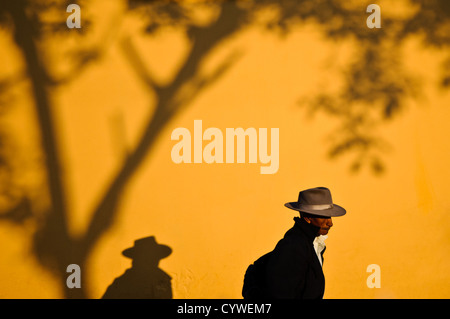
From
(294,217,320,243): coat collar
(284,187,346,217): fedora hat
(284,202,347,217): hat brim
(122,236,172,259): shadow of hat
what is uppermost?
(284,187,346,217): fedora hat

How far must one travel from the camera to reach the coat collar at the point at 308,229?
3413 mm

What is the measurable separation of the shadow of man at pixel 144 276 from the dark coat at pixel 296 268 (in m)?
2.21

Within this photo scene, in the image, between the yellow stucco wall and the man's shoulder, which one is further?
the yellow stucco wall

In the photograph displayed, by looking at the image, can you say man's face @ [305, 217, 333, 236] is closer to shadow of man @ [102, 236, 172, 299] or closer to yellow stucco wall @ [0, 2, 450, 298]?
yellow stucco wall @ [0, 2, 450, 298]

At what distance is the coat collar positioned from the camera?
341 cm

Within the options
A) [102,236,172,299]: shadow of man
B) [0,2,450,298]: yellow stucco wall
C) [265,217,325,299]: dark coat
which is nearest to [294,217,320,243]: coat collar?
[265,217,325,299]: dark coat

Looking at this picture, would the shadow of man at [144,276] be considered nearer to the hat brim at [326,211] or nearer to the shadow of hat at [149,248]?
the shadow of hat at [149,248]

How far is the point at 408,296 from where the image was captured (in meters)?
5.23

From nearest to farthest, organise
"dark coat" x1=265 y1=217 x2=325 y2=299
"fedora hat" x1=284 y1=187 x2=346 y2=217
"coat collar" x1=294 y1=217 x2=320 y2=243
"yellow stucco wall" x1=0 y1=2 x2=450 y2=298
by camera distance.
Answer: "dark coat" x1=265 y1=217 x2=325 y2=299 → "coat collar" x1=294 y1=217 x2=320 y2=243 → "fedora hat" x1=284 y1=187 x2=346 y2=217 → "yellow stucco wall" x1=0 y1=2 x2=450 y2=298

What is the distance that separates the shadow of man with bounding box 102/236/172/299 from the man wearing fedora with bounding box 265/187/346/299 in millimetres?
2189

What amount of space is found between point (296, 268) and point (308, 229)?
30cm

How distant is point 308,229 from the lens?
3.42m

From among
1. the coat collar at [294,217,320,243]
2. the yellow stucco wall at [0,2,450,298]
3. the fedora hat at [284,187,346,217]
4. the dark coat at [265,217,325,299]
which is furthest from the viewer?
the yellow stucco wall at [0,2,450,298]
